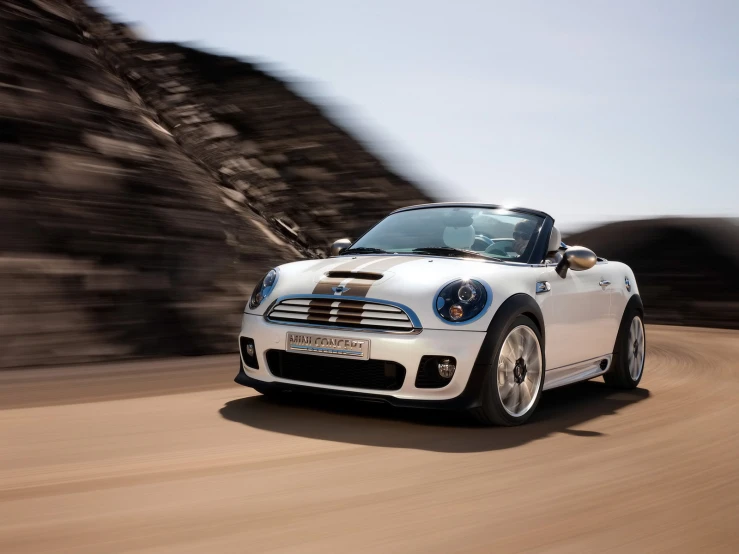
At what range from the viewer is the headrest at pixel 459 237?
20.1 feet

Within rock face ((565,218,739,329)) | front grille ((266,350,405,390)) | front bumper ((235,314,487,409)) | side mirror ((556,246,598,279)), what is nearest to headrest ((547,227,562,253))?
side mirror ((556,246,598,279))

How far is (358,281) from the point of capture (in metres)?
5.25

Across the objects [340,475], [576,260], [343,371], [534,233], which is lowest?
[340,475]

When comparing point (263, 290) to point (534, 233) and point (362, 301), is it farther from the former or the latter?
point (534, 233)

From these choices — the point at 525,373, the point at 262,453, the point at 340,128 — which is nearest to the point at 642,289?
the point at 340,128

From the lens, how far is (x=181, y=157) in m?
11.2

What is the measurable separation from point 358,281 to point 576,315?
1764 mm

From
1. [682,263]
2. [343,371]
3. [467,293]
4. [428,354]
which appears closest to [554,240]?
[467,293]

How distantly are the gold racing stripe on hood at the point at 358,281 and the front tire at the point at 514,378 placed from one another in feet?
2.60

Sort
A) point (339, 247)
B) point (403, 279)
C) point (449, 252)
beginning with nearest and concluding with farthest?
point (403, 279) < point (449, 252) < point (339, 247)

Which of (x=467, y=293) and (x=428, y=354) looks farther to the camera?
(x=467, y=293)

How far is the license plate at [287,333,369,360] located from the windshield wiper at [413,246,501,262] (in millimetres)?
1148

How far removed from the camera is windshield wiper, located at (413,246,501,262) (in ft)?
19.3

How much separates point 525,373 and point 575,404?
1170 mm
